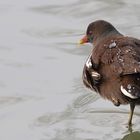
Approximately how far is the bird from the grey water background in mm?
338

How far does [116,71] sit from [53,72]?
173cm

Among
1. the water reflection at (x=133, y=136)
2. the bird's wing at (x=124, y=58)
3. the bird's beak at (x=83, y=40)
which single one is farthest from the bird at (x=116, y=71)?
the bird's beak at (x=83, y=40)

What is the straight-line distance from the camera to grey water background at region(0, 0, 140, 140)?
755 cm

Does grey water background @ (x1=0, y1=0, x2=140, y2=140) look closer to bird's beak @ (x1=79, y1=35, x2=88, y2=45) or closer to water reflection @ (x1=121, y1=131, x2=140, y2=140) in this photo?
water reflection @ (x1=121, y1=131, x2=140, y2=140)

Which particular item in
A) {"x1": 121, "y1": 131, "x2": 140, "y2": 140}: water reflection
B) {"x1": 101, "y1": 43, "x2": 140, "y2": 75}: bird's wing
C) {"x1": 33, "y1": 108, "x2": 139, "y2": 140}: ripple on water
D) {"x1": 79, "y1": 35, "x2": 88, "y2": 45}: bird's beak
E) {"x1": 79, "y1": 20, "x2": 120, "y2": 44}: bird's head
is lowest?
{"x1": 33, "y1": 108, "x2": 139, "y2": 140}: ripple on water

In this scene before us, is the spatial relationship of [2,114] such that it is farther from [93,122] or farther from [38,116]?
[93,122]

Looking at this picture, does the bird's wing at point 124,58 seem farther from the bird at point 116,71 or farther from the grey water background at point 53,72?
the grey water background at point 53,72

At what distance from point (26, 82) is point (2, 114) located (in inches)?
30.5

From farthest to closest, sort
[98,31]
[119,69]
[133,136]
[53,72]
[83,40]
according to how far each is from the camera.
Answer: [83,40], [53,72], [98,31], [133,136], [119,69]

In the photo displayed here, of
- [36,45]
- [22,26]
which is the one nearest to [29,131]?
[36,45]

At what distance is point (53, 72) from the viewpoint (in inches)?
344

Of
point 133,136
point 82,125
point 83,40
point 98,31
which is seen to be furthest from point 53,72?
point 133,136

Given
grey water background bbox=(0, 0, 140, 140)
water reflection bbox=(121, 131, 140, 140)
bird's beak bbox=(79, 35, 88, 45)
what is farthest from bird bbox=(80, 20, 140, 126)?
bird's beak bbox=(79, 35, 88, 45)

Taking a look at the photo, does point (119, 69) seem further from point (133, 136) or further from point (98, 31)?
point (98, 31)
